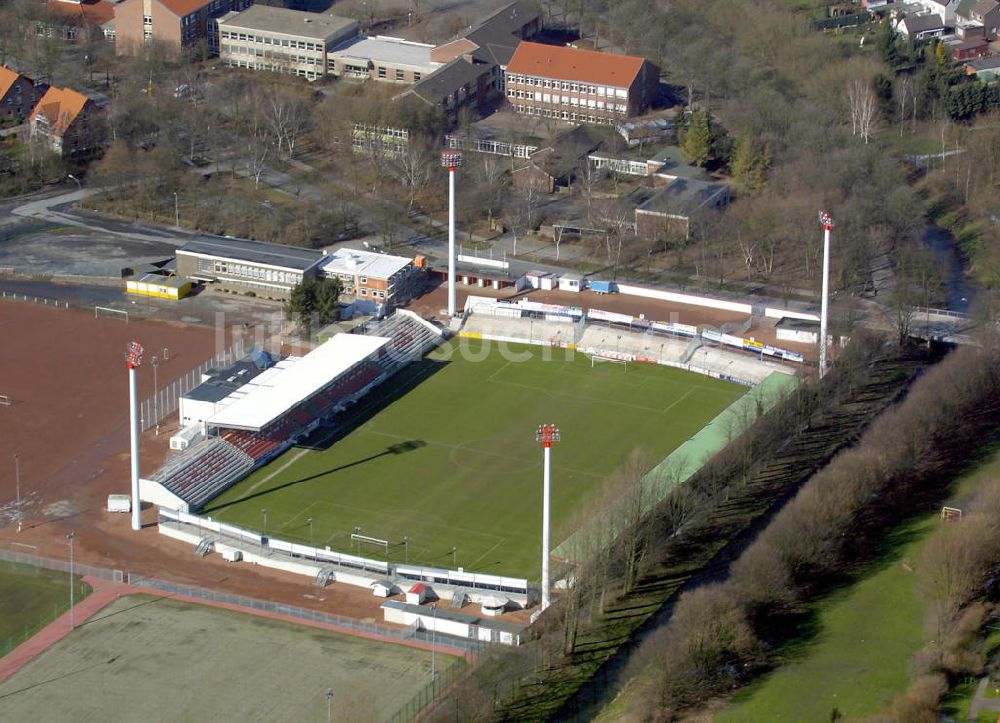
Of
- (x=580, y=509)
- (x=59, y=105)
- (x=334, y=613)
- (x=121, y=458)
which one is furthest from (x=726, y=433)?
(x=59, y=105)

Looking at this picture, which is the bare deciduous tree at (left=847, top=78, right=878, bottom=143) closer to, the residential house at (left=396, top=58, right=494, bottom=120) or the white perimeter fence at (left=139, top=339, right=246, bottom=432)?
the residential house at (left=396, top=58, right=494, bottom=120)

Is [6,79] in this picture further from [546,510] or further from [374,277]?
[546,510]

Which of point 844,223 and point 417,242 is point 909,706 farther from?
point 417,242

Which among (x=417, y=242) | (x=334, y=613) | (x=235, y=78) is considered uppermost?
(x=235, y=78)

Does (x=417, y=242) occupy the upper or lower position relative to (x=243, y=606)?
upper

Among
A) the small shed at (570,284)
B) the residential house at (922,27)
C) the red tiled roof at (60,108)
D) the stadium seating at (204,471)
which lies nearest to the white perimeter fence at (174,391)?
the stadium seating at (204,471)

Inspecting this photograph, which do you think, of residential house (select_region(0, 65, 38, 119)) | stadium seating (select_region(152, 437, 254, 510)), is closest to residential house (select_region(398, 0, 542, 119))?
residential house (select_region(0, 65, 38, 119))

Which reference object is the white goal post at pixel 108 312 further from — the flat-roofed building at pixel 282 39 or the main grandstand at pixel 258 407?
the flat-roofed building at pixel 282 39
